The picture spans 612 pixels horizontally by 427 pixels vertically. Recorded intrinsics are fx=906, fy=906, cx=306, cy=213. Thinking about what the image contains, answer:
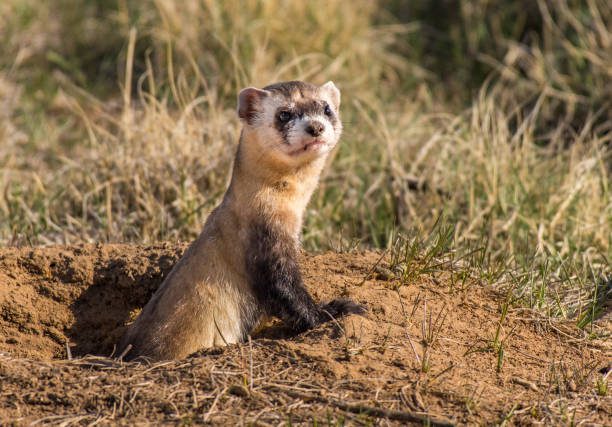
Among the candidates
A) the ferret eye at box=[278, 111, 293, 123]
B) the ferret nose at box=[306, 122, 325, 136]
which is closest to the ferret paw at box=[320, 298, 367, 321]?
the ferret nose at box=[306, 122, 325, 136]

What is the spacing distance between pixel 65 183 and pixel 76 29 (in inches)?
136

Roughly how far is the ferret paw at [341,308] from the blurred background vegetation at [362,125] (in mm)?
495

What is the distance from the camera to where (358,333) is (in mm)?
4230

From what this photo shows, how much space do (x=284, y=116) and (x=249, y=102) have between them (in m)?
0.29

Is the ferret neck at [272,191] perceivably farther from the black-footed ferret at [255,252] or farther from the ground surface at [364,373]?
the ground surface at [364,373]

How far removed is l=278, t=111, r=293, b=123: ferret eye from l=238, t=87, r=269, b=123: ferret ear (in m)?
0.20

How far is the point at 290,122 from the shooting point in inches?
185

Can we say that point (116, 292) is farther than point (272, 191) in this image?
Yes

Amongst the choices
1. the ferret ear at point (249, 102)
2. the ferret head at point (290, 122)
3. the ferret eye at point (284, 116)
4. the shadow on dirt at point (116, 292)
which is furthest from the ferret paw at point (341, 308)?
the shadow on dirt at point (116, 292)

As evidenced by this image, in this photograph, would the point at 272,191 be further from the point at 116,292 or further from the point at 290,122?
the point at 116,292

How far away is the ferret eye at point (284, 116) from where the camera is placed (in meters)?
4.76

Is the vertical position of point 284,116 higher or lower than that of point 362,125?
higher

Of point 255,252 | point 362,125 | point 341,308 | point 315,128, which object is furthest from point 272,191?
point 362,125

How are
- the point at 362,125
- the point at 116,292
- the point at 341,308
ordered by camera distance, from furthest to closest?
the point at 362,125 < the point at 116,292 < the point at 341,308
